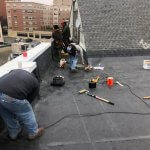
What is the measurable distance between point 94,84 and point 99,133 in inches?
78.5

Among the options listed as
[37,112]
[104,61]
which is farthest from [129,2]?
[37,112]

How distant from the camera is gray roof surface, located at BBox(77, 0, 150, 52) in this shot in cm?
862

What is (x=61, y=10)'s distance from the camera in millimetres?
55188

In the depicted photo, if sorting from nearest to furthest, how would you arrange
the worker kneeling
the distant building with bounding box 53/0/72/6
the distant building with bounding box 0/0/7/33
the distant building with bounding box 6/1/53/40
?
1. the worker kneeling
2. the distant building with bounding box 53/0/72/6
3. the distant building with bounding box 6/1/53/40
4. the distant building with bounding box 0/0/7/33

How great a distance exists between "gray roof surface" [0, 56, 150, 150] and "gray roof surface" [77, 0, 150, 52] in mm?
2536

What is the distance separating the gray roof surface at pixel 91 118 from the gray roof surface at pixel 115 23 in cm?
254

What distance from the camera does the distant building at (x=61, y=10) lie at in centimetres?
5497

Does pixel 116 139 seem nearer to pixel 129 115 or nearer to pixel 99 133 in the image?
pixel 99 133

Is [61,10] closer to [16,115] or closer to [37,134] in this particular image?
[37,134]

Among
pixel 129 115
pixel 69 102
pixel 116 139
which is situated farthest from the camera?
pixel 69 102

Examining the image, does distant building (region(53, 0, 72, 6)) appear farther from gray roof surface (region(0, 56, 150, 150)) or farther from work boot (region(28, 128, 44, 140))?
work boot (region(28, 128, 44, 140))

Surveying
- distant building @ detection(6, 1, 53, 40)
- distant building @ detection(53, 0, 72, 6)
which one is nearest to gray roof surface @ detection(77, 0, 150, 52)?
distant building @ detection(6, 1, 53, 40)

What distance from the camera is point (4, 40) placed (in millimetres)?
57188

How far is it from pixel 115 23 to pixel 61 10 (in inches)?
1908
